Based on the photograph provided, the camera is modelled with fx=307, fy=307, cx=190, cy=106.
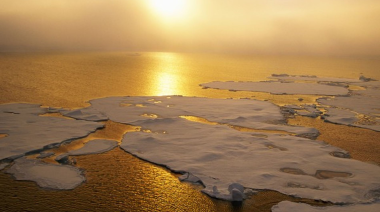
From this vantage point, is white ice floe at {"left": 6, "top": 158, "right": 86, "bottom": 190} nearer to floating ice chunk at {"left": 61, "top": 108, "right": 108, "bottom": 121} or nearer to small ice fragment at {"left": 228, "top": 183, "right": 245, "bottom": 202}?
small ice fragment at {"left": 228, "top": 183, "right": 245, "bottom": 202}

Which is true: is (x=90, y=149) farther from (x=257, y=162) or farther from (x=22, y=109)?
(x=22, y=109)

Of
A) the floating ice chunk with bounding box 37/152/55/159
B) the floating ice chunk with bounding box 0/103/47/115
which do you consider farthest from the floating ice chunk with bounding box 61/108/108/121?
the floating ice chunk with bounding box 37/152/55/159

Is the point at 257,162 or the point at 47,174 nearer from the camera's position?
the point at 47,174

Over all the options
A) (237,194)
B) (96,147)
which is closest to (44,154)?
(96,147)

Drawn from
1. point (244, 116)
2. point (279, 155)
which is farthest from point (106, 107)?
point (279, 155)

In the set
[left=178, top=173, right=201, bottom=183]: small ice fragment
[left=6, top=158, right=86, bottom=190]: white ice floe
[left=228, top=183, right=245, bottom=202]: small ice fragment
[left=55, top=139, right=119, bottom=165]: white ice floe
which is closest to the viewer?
[left=228, top=183, right=245, bottom=202]: small ice fragment

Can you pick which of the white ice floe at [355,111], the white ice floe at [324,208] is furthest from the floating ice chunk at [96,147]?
the white ice floe at [355,111]
